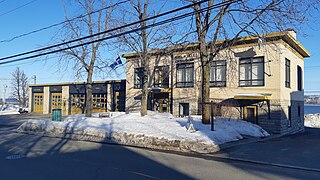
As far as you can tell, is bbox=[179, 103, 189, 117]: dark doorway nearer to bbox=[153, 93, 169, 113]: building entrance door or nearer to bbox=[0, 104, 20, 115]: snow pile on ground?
bbox=[153, 93, 169, 113]: building entrance door

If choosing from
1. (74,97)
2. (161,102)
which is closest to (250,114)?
(161,102)

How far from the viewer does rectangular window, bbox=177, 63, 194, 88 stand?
2580 cm

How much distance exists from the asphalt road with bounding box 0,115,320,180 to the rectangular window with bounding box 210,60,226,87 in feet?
42.0

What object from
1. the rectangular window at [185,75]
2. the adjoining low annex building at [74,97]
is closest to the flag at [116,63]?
the rectangular window at [185,75]

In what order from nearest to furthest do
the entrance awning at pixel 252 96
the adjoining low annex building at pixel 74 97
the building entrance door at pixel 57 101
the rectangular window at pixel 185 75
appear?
the entrance awning at pixel 252 96 < the rectangular window at pixel 185 75 < the adjoining low annex building at pixel 74 97 < the building entrance door at pixel 57 101

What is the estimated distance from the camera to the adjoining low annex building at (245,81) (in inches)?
814

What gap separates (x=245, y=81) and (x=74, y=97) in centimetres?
2576

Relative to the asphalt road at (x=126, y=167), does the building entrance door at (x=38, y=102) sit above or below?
above

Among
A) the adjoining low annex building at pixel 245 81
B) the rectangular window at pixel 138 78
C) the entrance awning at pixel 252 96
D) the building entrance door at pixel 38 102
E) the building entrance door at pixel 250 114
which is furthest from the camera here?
the building entrance door at pixel 38 102

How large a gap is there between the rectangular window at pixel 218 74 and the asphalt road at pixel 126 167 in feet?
42.0

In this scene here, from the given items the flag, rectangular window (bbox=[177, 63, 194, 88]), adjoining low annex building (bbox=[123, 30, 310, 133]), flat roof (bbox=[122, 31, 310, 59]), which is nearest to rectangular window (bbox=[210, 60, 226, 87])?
adjoining low annex building (bbox=[123, 30, 310, 133])

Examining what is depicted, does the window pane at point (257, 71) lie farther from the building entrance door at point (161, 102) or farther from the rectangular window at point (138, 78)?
the rectangular window at point (138, 78)

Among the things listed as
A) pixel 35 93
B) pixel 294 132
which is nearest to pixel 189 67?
pixel 294 132

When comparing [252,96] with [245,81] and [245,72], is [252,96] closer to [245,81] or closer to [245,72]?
[245,81]
